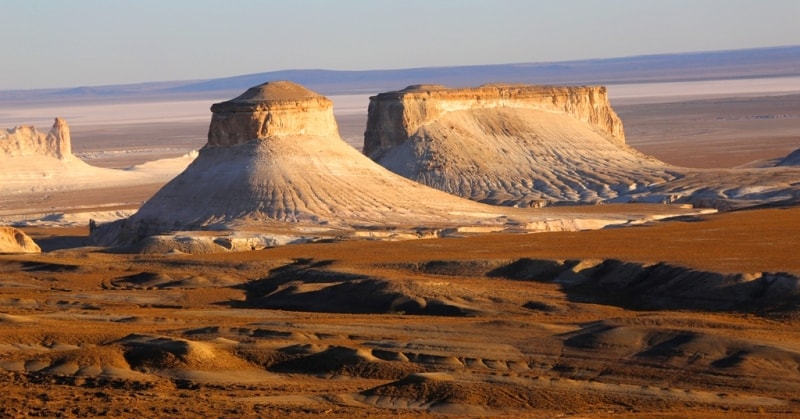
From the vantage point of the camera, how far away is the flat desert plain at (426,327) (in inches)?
864

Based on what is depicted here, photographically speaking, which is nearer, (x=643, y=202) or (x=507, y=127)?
(x=643, y=202)

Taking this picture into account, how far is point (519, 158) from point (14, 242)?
2904 centimetres

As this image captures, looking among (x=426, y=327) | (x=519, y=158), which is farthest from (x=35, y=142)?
(x=426, y=327)

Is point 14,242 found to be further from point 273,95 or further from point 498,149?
point 498,149

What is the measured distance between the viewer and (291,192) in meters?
51.4

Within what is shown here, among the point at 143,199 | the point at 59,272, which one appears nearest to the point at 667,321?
the point at 59,272

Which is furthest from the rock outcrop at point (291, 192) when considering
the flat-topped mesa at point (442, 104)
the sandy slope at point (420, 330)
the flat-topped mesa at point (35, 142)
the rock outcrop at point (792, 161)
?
the flat-topped mesa at point (35, 142)

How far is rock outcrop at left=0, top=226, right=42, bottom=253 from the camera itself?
4684cm

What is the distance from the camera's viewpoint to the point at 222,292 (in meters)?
35.7

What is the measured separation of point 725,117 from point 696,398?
130 meters

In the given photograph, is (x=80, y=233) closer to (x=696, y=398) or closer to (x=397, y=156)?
(x=397, y=156)

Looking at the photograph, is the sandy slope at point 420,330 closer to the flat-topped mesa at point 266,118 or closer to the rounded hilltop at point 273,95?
the flat-topped mesa at point 266,118

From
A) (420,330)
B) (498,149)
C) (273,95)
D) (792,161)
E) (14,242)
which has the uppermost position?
(273,95)

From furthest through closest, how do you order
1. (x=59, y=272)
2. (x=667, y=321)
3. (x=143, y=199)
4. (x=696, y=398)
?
1. (x=143, y=199)
2. (x=59, y=272)
3. (x=667, y=321)
4. (x=696, y=398)
